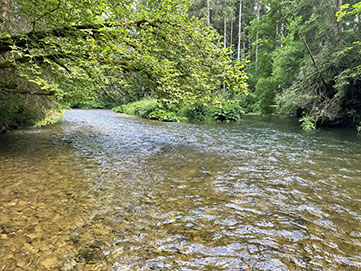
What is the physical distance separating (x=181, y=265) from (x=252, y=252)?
832 millimetres

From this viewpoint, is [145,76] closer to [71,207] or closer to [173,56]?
[173,56]

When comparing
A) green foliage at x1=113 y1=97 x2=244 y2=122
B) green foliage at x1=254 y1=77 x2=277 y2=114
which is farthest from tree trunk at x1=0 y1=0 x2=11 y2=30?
green foliage at x1=254 y1=77 x2=277 y2=114

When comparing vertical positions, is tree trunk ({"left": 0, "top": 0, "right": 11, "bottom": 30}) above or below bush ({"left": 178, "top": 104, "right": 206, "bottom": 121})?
above

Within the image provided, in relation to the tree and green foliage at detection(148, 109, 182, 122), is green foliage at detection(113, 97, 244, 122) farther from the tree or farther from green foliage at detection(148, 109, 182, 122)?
the tree

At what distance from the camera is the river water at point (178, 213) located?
2.31 m

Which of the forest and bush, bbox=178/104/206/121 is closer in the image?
the forest

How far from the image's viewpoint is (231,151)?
7395mm

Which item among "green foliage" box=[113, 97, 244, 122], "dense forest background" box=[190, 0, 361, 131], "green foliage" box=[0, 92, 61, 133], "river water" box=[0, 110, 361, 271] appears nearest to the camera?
"river water" box=[0, 110, 361, 271]

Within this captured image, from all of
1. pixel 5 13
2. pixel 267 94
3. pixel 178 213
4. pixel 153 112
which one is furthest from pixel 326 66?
pixel 5 13

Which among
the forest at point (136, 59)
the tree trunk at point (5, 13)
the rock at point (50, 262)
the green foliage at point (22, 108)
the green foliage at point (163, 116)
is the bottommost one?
the green foliage at point (163, 116)

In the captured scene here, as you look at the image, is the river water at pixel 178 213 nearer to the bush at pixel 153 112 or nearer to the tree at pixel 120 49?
the tree at pixel 120 49

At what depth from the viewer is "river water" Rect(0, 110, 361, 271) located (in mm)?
2311

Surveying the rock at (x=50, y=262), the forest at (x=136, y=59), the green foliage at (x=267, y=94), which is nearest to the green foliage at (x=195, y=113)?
the forest at (x=136, y=59)

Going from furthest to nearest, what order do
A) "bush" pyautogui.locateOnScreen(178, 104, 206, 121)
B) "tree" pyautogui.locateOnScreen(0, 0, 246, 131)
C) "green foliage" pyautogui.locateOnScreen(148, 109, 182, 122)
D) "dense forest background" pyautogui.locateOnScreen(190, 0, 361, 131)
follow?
"bush" pyautogui.locateOnScreen(178, 104, 206, 121), "green foliage" pyautogui.locateOnScreen(148, 109, 182, 122), "dense forest background" pyautogui.locateOnScreen(190, 0, 361, 131), "tree" pyautogui.locateOnScreen(0, 0, 246, 131)
